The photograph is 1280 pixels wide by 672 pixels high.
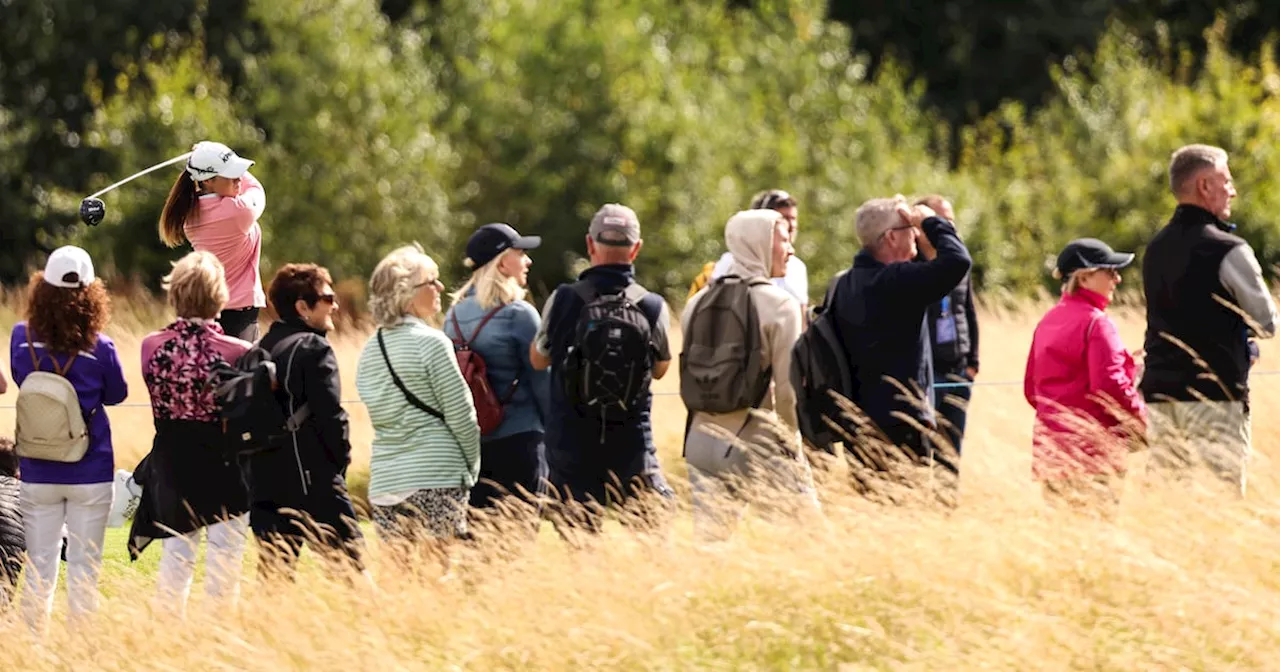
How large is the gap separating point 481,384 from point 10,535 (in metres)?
2.05

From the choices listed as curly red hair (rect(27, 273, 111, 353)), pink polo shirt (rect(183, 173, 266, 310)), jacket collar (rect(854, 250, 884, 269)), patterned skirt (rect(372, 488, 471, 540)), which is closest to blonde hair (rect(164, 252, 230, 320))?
curly red hair (rect(27, 273, 111, 353))

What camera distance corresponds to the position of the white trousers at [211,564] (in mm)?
8352

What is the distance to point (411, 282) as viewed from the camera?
8.37m

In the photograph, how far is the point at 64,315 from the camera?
827 cm

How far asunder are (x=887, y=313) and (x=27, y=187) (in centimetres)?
3325

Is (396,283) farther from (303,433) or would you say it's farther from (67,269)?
(67,269)

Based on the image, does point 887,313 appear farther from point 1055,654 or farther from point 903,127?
point 903,127

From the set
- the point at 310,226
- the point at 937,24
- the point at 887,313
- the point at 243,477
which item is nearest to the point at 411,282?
the point at 243,477

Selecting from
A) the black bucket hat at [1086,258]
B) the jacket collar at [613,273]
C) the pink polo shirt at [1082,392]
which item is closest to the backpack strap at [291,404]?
the jacket collar at [613,273]

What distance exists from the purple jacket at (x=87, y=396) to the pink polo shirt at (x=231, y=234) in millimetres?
1062

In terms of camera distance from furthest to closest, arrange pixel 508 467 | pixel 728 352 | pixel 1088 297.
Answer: pixel 508 467, pixel 1088 297, pixel 728 352

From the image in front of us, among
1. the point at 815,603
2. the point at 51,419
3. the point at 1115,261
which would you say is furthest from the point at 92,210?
the point at 1115,261

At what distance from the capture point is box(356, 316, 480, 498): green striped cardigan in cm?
838

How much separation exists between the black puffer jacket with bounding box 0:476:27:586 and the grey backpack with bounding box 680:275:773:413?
288 cm
